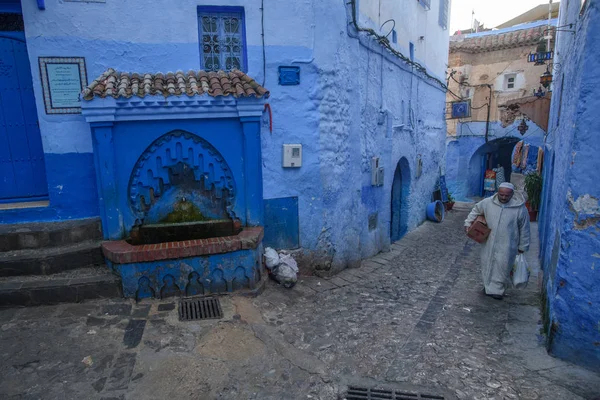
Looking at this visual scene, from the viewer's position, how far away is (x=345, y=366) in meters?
4.02

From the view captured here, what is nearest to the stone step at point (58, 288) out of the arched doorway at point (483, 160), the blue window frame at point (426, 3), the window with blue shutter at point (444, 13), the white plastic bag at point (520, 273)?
the white plastic bag at point (520, 273)

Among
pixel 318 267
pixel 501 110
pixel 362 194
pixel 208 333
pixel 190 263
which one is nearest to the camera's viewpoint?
pixel 208 333

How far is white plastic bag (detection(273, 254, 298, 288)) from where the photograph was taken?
592 centimetres

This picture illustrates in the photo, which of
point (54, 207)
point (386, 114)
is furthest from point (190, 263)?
point (386, 114)

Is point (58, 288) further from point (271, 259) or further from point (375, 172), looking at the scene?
point (375, 172)

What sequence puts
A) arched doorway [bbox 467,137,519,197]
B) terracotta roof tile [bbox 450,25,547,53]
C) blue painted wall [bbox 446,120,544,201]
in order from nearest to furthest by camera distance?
terracotta roof tile [bbox 450,25,547,53] < blue painted wall [bbox 446,120,544,201] < arched doorway [bbox 467,137,519,197]

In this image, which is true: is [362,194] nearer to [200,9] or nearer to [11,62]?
[200,9]

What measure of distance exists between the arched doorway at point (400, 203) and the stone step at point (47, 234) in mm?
7620

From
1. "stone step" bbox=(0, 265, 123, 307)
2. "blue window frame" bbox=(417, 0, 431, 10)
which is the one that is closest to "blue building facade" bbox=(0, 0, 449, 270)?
"stone step" bbox=(0, 265, 123, 307)

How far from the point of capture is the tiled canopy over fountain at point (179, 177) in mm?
5090

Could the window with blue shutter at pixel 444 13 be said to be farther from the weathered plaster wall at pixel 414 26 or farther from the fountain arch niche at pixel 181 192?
the fountain arch niche at pixel 181 192

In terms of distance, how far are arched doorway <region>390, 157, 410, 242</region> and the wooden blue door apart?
27.2 feet

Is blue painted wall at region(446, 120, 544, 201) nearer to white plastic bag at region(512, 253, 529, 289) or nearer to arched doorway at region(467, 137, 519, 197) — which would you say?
arched doorway at region(467, 137, 519, 197)

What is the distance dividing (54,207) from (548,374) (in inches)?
262
